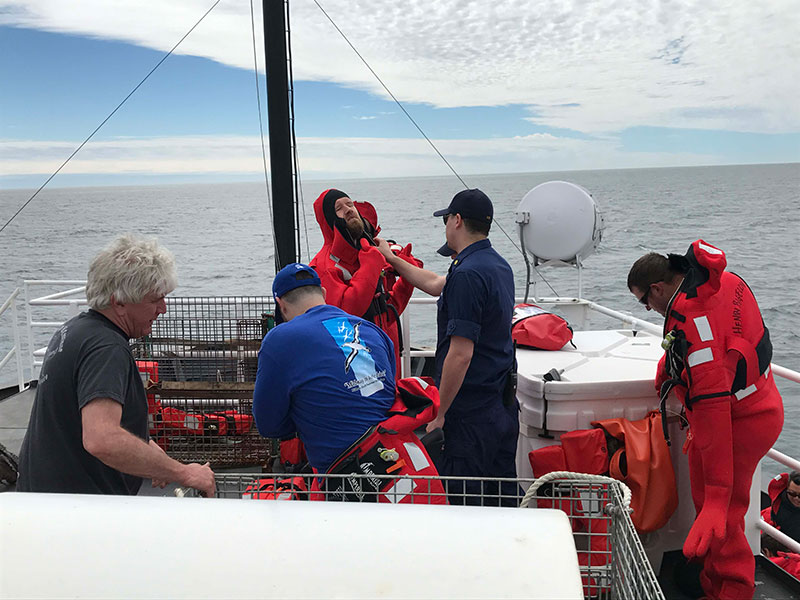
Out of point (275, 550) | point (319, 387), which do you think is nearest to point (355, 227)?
point (319, 387)

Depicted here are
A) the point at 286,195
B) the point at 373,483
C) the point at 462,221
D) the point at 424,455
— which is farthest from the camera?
the point at 286,195

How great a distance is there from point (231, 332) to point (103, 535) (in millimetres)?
3436

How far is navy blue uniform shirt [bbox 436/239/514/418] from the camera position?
10.1ft

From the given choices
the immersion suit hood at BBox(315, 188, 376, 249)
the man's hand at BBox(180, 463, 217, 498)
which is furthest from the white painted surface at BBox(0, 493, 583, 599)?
the immersion suit hood at BBox(315, 188, 376, 249)

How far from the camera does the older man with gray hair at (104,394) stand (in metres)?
1.88

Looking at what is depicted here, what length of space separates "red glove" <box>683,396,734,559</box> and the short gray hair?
2107 mm

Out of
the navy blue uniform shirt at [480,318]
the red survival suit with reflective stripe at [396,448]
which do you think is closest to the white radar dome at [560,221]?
the navy blue uniform shirt at [480,318]

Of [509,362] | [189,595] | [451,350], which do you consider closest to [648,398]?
[509,362]

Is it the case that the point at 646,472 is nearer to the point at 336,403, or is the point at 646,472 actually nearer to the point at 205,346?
the point at 336,403

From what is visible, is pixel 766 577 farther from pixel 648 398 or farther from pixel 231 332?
pixel 231 332

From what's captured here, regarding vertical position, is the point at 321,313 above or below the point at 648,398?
above

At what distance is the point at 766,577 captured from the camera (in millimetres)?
3324

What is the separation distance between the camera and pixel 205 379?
4.31m

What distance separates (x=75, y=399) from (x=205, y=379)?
2375 millimetres
